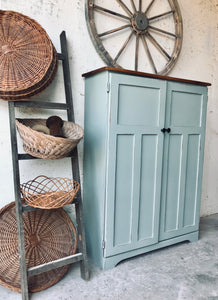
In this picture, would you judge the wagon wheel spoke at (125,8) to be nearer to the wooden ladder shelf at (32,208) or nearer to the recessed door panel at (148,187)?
Answer: the wooden ladder shelf at (32,208)

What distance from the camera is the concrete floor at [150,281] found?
1.71 metres

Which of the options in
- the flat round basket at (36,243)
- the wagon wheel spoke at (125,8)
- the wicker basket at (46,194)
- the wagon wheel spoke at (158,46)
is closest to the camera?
the wicker basket at (46,194)

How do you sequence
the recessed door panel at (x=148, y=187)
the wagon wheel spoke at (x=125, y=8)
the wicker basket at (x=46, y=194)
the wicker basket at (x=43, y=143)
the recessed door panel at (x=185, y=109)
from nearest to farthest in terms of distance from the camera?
the wicker basket at (x=43, y=143), the wicker basket at (x=46, y=194), the recessed door panel at (x=148, y=187), the recessed door panel at (x=185, y=109), the wagon wheel spoke at (x=125, y=8)

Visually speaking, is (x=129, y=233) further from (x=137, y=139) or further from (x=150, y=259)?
(x=137, y=139)

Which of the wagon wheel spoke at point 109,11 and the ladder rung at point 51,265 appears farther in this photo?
A: the wagon wheel spoke at point 109,11

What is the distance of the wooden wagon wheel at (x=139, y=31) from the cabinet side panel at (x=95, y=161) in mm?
439

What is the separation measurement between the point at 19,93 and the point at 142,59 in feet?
4.46

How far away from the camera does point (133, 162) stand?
207 centimetres

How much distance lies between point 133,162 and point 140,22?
1349 mm

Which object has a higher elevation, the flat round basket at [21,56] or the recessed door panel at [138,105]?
the flat round basket at [21,56]

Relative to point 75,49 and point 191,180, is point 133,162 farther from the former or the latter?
point 75,49

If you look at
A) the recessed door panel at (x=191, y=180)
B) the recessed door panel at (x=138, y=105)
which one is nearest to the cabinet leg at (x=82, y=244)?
the recessed door panel at (x=138, y=105)

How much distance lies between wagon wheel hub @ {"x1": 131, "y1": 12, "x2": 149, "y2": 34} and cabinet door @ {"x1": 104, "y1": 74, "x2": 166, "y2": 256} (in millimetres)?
680

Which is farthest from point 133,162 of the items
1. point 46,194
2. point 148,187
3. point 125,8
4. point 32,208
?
point 125,8
